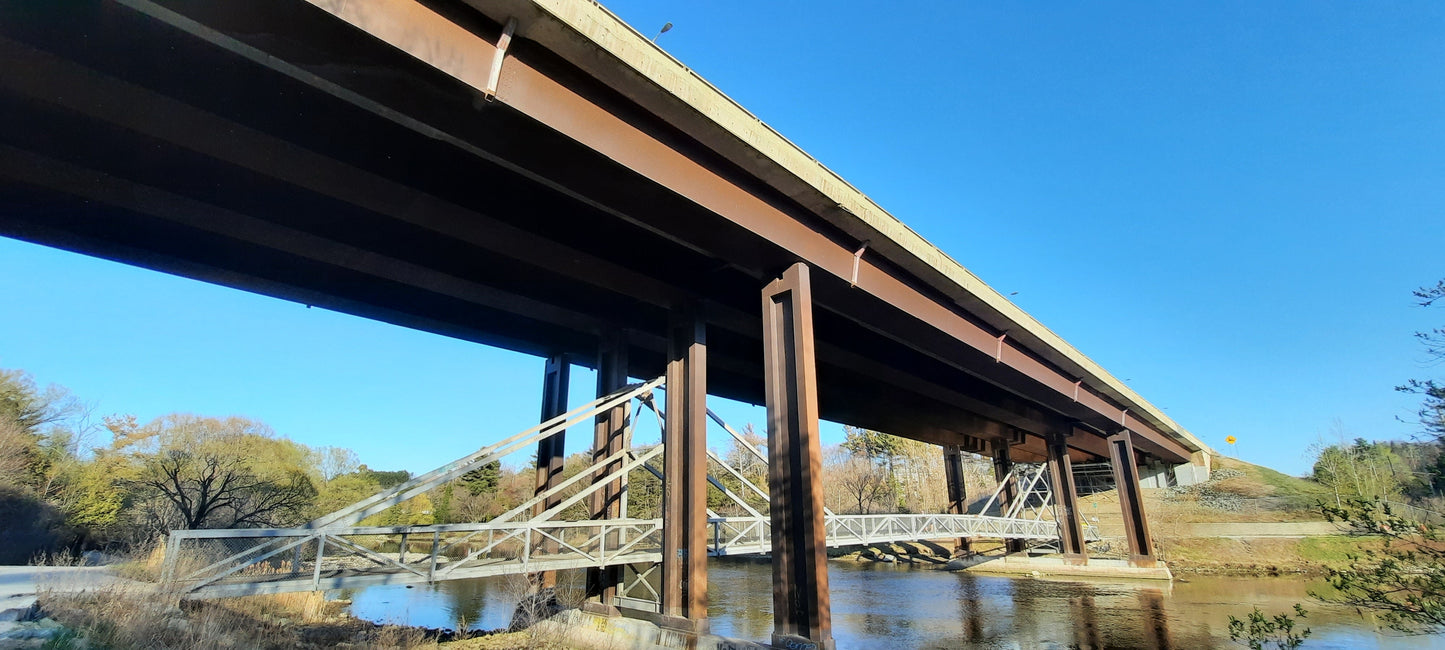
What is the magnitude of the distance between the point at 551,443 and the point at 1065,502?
1177 inches

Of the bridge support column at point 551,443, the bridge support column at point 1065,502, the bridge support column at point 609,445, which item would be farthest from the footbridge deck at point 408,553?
the bridge support column at point 1065,502

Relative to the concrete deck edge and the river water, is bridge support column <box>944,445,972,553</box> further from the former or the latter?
the concrete deck edge

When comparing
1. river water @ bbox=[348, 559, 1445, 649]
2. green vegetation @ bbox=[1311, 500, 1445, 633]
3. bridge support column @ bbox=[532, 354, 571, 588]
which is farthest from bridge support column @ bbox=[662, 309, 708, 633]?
green vegetation @ bbox=[1311, 500, 1445, 633]

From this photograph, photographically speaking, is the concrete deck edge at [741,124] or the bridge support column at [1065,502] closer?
the concrete deck edge at [741,124]

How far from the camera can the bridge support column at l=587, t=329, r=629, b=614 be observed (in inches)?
595

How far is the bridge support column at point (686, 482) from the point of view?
12477 mm

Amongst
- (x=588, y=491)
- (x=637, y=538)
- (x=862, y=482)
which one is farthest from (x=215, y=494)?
(x=862, y=482)

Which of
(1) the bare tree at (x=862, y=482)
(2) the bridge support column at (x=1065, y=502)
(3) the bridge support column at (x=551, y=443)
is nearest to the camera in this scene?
(3) the bridge support column at (x=551, y=443)

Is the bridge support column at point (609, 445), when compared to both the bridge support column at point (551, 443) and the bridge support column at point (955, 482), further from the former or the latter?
the bridge support column at point (955, 482)

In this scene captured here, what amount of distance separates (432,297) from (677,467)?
293 inches

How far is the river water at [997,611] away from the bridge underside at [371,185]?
7642 mm

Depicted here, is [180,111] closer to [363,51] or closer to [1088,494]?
[363,51]

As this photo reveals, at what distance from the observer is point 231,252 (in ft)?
41.2

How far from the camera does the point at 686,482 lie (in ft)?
43.7
